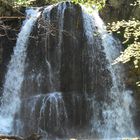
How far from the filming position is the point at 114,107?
1578 centimetres

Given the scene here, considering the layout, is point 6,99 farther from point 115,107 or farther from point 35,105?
point 115,107

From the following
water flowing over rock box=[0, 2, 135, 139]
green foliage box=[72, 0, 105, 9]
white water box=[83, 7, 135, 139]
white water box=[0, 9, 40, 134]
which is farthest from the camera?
white water box=[0, 9, 40, 134]

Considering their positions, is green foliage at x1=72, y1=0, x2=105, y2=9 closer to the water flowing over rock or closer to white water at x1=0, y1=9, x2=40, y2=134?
the water flowing over rock

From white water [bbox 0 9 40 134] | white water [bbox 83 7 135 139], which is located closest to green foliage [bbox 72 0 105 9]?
white water [bbox 83 7 135 139]

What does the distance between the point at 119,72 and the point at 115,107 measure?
4.87ft

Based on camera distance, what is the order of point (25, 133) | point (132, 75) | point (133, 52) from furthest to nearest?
point (132, 75), point (25, 133), point (133, 52)

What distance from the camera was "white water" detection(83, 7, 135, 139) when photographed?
1530 cm

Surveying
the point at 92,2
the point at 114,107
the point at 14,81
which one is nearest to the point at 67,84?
the point at 114,107

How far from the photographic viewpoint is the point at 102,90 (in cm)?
1622

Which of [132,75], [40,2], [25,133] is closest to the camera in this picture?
[25,133]

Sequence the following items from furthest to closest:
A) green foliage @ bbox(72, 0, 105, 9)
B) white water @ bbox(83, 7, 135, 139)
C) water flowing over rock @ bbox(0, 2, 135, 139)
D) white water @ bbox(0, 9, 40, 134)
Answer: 1. white water @ bbox(0, 9, 40, 134)
2. water flowing over rock @ bbox(0, 2, 135, 139)
3. white water @ bbox(83, 7, 135, 139)
4. green foliage @ bbox(72, 0, 105, 9)

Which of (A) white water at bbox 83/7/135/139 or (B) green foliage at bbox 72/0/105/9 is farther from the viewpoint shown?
(A) white water at bbox 83/7/135/139

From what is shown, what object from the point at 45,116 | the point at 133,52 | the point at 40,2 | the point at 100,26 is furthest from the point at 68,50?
the point at 133,52

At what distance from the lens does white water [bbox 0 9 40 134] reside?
52.5 ft
